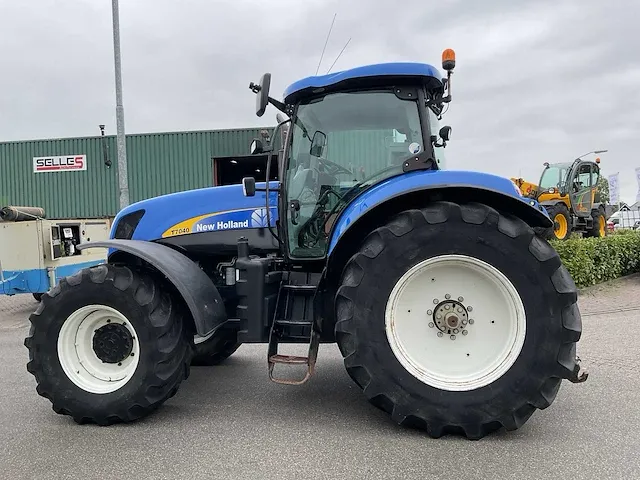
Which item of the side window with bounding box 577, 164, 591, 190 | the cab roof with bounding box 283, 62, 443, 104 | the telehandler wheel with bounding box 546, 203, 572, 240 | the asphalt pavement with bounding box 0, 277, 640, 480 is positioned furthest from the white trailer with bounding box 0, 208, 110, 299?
the side window with bounding box 577, 164, 591, 190

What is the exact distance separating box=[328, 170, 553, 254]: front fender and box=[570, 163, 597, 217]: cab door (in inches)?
528

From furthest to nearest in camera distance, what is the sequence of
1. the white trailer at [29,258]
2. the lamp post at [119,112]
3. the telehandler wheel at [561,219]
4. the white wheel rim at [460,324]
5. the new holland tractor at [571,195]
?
the new holland tractor at [571,195] → the telehandler wheel at [561,219] → the lamp post at [119,112] → the white trailer at [29,258] → the white wheel rim at [460,324]

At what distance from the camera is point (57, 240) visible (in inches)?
365

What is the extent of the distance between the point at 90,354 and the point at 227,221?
1407 millimetres

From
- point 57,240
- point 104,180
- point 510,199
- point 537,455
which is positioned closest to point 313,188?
point 510,199

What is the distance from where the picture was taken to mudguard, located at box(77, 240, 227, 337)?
347cm

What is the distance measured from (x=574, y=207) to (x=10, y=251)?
47.4 feet

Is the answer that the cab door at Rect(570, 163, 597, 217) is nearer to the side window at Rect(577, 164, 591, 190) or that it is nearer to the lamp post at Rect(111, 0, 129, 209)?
the side window at Rect(577, 164, 591, 190)

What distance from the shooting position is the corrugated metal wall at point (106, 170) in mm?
17250

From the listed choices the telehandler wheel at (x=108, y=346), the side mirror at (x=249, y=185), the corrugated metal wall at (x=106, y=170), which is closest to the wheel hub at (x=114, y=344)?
the telehandler wheel at (x=108, y=346)

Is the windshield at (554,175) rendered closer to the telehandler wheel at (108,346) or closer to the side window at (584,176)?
the side window at (584,176)

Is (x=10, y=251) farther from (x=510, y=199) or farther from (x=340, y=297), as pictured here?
(x=510, y=199)

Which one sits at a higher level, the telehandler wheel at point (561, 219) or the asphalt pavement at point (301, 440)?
the telehandler wheel at point (561, 219)

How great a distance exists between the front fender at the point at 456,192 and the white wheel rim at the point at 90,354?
1661mm
